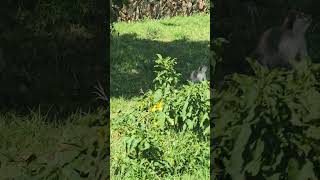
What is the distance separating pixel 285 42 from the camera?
6.28 m

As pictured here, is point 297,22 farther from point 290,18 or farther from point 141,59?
point 141,59

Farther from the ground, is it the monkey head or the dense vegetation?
the monkey head

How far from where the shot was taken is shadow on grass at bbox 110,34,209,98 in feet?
36.5

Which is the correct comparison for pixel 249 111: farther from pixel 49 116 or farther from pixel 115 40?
pixel 115 40

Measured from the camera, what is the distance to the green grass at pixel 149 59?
584 centimetres

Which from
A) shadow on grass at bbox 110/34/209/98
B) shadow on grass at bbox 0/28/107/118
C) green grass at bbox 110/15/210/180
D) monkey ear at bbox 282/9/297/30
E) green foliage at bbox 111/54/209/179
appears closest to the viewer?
green foliage at bbox 111/54/209/179

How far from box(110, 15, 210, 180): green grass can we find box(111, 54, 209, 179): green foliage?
0.02m

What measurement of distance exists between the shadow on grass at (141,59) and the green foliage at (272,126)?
6.08 m

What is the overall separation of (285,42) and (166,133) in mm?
1476

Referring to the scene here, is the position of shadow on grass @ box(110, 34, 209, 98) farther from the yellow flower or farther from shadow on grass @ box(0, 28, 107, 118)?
the yellow flower

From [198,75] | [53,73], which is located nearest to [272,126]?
[53,73]

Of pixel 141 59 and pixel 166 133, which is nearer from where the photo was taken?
pixel 166 133

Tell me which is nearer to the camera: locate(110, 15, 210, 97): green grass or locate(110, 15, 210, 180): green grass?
locate(110, 15, 210, 180): green grass

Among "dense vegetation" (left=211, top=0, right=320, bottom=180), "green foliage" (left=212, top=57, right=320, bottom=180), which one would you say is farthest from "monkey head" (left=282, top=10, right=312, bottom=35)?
"green foliage" (left=212, top=57, right=320, bottom=180)
